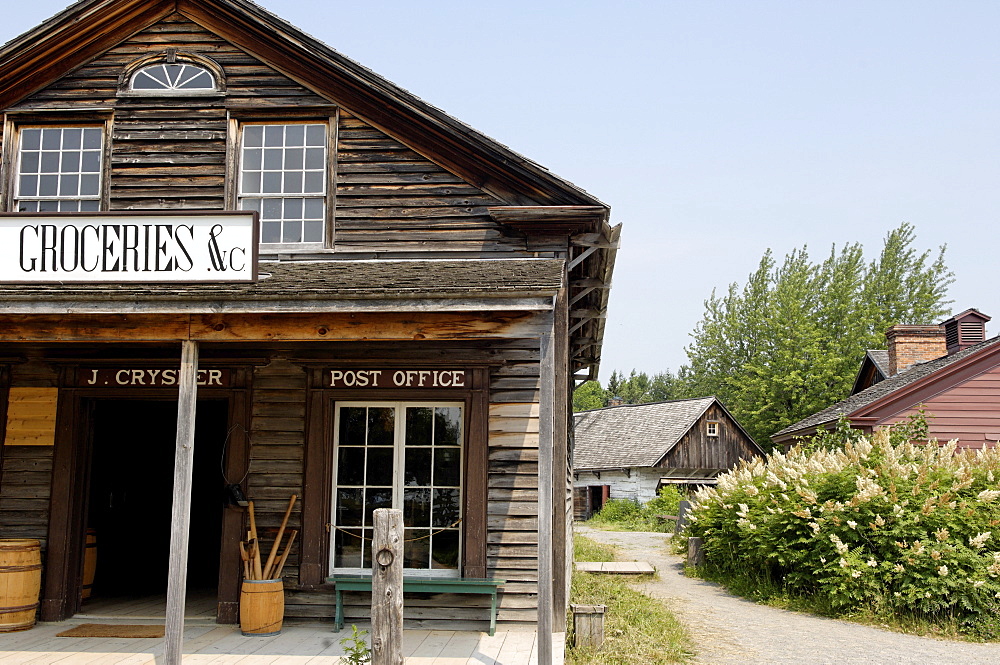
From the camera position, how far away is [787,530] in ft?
40.9

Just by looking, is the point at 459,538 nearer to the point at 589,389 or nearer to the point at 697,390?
the point at 697,390

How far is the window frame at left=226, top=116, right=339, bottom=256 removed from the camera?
31.8 feet

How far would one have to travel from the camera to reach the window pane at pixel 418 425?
30.5 feet

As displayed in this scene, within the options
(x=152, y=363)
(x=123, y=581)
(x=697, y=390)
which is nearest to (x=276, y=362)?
(x=152, y=363)

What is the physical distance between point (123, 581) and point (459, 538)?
232 inches

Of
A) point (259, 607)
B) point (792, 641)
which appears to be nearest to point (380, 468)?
point (259, 607)

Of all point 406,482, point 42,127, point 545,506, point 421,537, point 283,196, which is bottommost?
point 421,537

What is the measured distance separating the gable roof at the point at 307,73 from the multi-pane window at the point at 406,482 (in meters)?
2.44

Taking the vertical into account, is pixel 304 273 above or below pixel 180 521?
above

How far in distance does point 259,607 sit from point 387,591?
3.20m

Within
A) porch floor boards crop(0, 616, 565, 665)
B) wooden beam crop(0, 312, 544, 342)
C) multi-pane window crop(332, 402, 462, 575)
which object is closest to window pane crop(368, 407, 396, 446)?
multi-pane window crop(332, 402, 462, 575)

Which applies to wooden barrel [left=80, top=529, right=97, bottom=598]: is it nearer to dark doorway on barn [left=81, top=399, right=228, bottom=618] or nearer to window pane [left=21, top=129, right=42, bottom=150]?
dark doorway on barn [left=81, top=399, right=228, bottom=618]

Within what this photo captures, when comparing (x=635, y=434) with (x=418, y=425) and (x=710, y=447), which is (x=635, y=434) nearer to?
(x=710, y=447)

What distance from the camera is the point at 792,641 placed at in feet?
32.4
